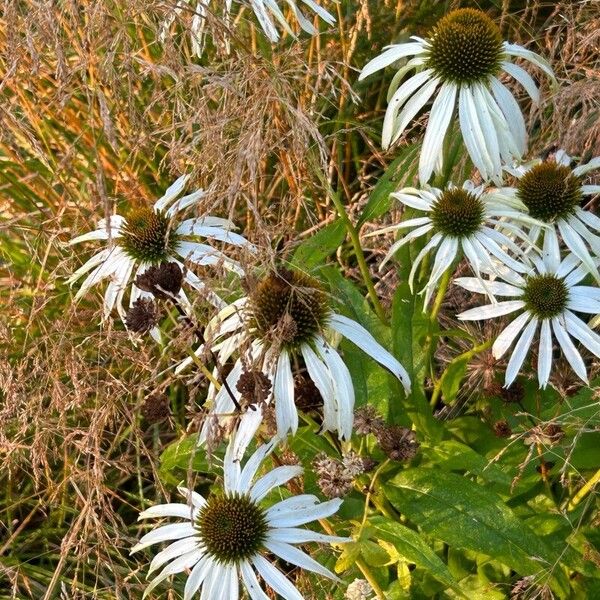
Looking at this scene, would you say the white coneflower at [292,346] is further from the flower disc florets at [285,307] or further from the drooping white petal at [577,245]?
the drooping white petal at [577,245]

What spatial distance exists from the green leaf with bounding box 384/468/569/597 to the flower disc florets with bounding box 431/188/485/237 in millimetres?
330

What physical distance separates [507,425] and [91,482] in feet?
1.91

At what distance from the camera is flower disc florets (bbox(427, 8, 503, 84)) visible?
4.05ft

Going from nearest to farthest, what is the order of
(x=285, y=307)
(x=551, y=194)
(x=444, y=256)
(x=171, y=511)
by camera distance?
(x=285, y=307)
(x=171, y=511)
(x=444, y=256)
(x=551, y=194)

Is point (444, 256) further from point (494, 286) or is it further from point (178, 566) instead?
point (178, 566)

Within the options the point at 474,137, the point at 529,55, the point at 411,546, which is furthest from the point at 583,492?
the point at 529,55

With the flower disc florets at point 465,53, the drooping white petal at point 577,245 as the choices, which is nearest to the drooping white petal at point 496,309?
the drooping white petal at point 577,245

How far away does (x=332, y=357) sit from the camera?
3.34 feet

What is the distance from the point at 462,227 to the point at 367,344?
10.6 inches

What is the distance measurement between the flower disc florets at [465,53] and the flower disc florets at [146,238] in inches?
17.5

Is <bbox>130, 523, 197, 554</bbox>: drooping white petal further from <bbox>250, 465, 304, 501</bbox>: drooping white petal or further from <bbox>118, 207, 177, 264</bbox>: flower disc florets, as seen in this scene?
<bbox>118, 207, 177, 264</bbox>: flower disc florets

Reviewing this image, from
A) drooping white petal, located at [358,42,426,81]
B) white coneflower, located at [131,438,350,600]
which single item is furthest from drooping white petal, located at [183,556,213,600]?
drooping white petal, located at [358,42,426,81]

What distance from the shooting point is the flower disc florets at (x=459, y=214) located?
1227mm

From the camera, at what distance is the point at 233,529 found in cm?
104
